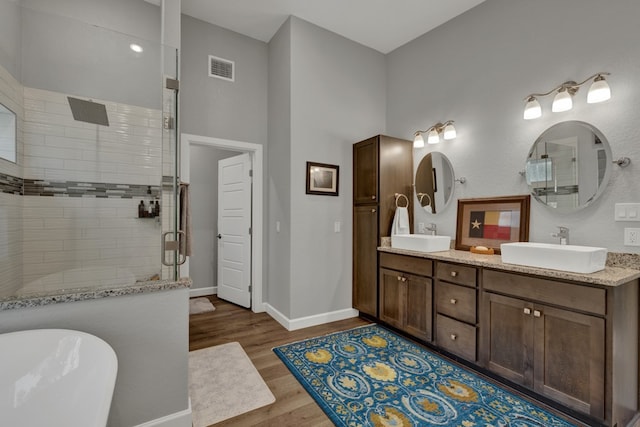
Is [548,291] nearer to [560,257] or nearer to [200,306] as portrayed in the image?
[560,257]

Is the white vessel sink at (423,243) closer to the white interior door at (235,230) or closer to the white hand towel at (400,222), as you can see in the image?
the white hand towel at (400,222)

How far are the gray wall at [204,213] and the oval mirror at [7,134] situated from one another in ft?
8.11

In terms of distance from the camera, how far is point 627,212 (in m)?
1.95

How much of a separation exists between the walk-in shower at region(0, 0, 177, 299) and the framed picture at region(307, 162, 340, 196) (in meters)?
1.57

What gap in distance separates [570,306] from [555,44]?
206 cm

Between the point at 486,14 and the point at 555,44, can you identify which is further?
the point at 486,14

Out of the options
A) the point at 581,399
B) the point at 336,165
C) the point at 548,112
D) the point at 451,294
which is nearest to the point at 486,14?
the point at 548,112

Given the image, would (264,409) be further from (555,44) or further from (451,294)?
(555,44)

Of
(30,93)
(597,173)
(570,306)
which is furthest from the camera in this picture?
(597,173)

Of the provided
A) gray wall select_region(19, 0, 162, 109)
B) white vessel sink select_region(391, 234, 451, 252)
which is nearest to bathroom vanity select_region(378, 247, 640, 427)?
white vessel sink select_region(391, 234, 451, 252)

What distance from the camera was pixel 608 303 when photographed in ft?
5.23

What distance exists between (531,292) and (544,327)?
22 cm

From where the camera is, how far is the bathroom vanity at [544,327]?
1.62 m

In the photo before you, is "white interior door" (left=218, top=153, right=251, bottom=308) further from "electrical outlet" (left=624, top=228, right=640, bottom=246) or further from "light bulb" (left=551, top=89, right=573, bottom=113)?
"electrical outlet" (left=624, top=228, right=640, bottom=246)
